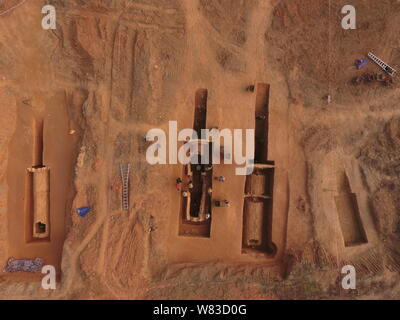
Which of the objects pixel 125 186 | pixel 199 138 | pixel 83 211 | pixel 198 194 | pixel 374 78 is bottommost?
pixel 83 211

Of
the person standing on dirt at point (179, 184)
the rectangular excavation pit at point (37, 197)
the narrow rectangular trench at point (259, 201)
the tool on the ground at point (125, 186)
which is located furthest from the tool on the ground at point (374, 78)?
the rectangular excavation pit at point (37, 197)

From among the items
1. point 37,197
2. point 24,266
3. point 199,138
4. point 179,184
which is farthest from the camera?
point 199,138

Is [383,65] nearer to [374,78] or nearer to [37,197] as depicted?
[374,78]

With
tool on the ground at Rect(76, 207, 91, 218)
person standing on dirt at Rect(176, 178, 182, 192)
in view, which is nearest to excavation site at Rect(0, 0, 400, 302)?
person standing on dirt at Rect(176, 178, 182, 192)

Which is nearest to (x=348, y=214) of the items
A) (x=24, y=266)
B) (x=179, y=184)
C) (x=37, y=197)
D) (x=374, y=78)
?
(x=374, y=78)

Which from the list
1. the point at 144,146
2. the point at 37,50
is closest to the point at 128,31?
the point at 37,50

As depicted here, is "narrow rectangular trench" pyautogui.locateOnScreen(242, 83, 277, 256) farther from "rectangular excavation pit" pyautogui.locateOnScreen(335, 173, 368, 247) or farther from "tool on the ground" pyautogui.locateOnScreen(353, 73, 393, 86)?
"tool on the ground" pyautogui.locateOnScreen(353, 73, 393, 86)
